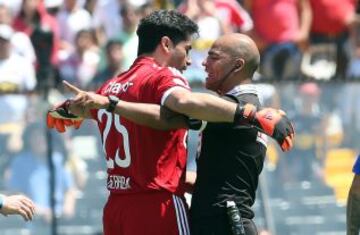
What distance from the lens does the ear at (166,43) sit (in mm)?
7262

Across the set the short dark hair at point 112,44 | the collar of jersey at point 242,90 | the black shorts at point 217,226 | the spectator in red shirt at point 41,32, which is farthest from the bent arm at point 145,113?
the short dark hair at point 112,44

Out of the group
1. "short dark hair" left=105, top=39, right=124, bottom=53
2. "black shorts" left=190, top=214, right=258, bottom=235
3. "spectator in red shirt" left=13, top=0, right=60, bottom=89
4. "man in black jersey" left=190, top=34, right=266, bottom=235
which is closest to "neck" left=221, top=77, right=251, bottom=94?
"man in black jersey" left=190, top=34, right=266, bottom=235

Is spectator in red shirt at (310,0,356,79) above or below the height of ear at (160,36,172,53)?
above

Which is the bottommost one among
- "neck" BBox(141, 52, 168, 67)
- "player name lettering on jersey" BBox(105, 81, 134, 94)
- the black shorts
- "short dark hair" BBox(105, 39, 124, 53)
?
the black shorts

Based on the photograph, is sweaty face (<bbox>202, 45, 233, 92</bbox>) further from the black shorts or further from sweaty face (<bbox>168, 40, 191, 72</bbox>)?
the black shorts

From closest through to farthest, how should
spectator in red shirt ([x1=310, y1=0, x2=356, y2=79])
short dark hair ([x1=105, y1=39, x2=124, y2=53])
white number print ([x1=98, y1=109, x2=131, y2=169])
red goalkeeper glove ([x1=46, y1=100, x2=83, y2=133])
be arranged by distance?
white number print ([x1=98, y1=109, x2=131, y2=169]), red goalkeeper glove ([x1=46, y1=100, x2=83, y2=133]), short dark hair ([x1=105, y1=39, x2=124, y2=53]), spectator in red shirt ([x1=310, y1=0, x2=356, y2=79])

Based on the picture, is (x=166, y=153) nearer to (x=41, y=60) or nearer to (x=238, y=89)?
(x=238, y=89)

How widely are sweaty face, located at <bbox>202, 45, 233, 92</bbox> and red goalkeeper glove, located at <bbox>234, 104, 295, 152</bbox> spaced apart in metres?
0.40

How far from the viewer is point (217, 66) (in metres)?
7.17

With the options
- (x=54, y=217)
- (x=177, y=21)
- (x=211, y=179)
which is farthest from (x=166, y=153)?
(x=54, y=217)

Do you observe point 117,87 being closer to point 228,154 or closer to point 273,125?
point 228,154

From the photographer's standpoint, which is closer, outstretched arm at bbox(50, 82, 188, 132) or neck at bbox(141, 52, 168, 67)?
outstretched arm at bbox(50, 82, 188, 132)

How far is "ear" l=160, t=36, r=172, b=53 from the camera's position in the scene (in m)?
7.26

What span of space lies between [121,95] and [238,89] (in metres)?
0.65
